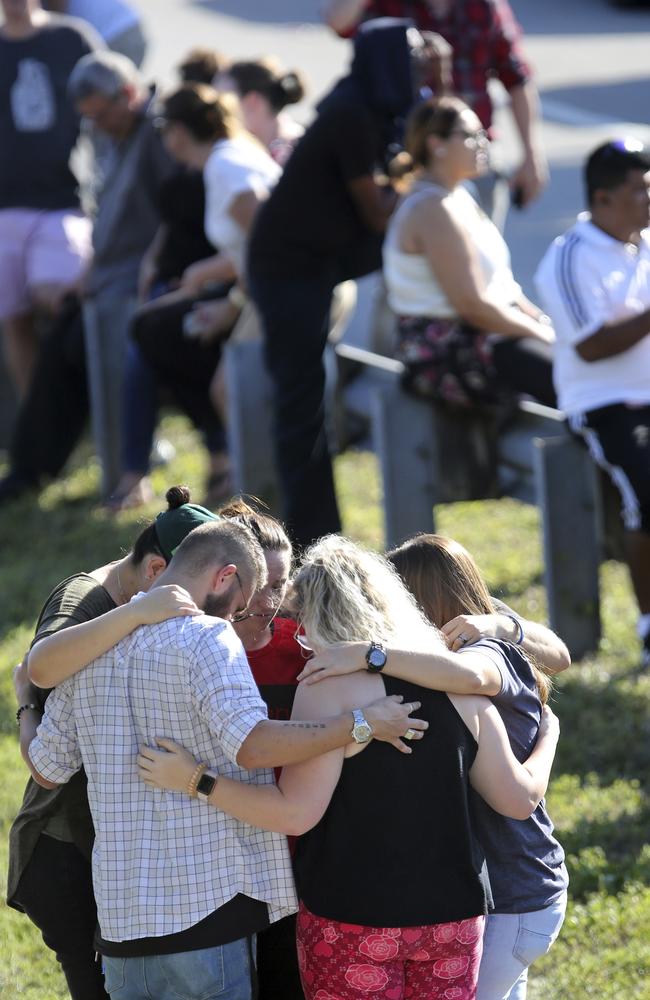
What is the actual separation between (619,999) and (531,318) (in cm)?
299

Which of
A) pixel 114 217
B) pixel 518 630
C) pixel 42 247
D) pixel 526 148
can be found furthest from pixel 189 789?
pixel 42 247

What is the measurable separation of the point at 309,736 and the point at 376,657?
0.18 meters

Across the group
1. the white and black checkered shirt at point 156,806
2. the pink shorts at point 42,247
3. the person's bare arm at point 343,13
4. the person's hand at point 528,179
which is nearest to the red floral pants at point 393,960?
the white and black checkered shirt at point 156,806

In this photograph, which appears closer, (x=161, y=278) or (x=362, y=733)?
(x=362, y=733)

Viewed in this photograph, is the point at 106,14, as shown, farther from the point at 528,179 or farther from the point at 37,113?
the point at 528,179

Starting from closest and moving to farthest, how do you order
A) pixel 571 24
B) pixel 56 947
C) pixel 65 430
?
1. pixel 56 947
2. pixel 65 430
3. pixel 571 24

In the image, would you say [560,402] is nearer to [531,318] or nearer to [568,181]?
[531,318]

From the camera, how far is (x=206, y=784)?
2809 millimetres

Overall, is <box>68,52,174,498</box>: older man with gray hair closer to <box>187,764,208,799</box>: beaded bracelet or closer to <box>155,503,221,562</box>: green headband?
<box>155,503,221,562</box>: green headband

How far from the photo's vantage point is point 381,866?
2.81 metres

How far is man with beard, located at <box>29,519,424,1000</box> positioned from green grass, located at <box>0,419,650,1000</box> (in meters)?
1.28

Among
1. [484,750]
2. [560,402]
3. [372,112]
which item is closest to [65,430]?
[372,112]

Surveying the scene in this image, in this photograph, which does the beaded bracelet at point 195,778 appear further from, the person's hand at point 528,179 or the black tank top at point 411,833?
the person's hand at point 528,179

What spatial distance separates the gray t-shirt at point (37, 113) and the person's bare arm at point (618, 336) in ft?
14.3
